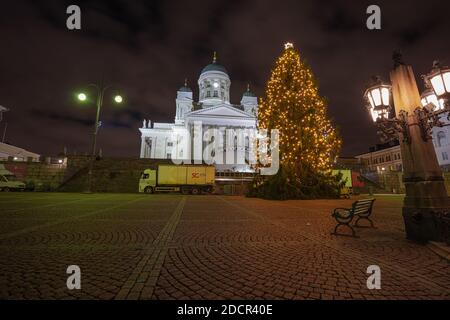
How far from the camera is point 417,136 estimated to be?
5.26 metres

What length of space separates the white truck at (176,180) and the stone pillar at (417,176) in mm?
23892

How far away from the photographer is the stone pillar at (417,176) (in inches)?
191

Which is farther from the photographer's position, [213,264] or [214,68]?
[214,68]

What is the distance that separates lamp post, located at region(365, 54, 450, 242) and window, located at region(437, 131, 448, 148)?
54317 millimetres

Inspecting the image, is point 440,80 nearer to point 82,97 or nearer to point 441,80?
point 441,80

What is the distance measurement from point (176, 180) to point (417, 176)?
81.5 ft

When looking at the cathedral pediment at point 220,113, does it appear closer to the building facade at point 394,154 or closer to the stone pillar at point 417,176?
the building facade at point 394,154

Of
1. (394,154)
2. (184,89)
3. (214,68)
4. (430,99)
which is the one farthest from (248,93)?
(430,99)

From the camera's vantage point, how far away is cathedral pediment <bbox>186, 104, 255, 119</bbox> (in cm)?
5603

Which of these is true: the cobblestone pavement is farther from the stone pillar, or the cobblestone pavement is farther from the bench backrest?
the bench backrest

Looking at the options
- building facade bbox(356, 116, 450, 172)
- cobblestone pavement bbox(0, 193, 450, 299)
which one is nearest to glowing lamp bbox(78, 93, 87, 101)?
cobblestone pavement bbox(0, 193, 450, 299)
